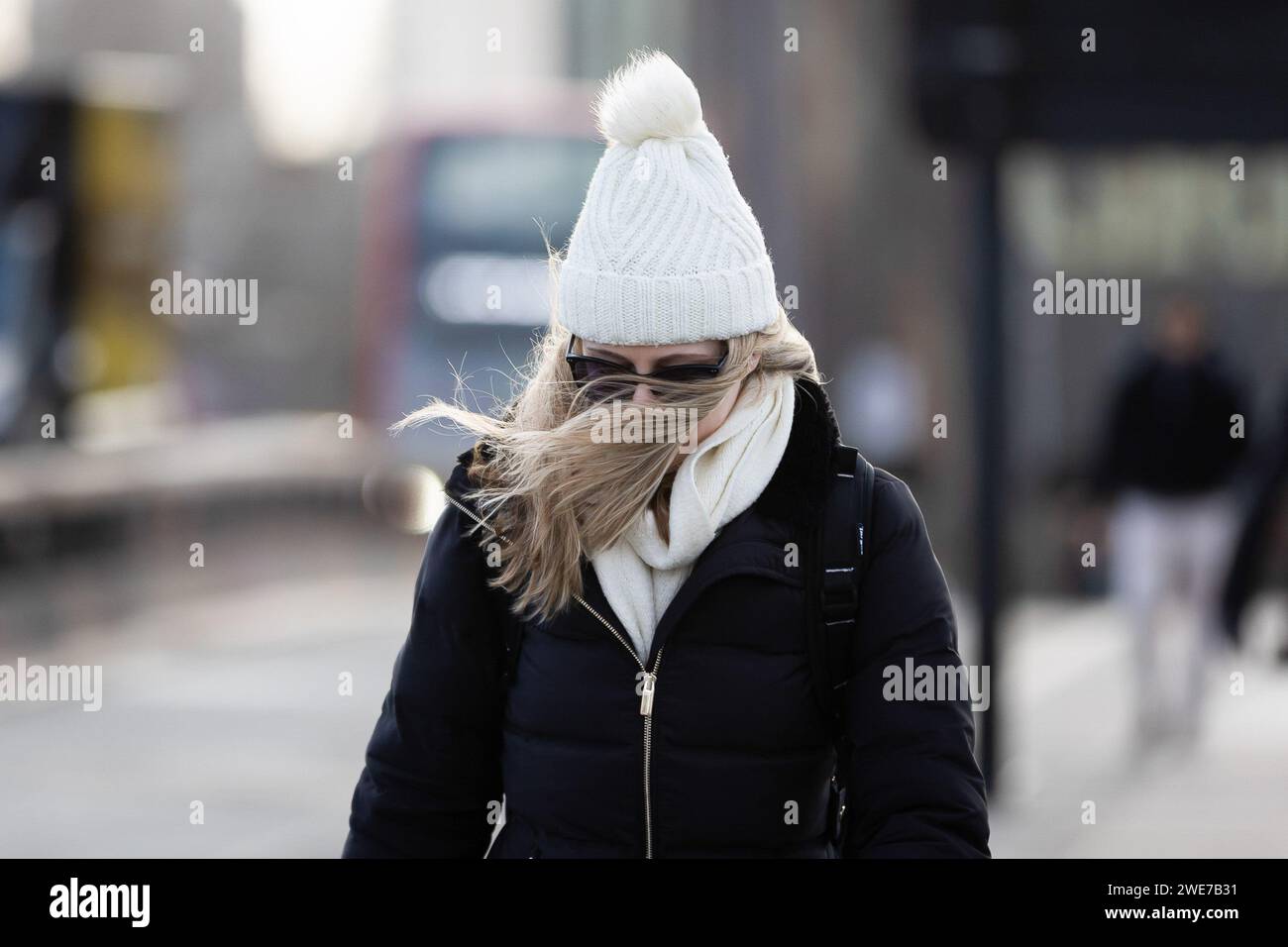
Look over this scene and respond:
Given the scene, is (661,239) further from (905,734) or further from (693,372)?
(905,734)

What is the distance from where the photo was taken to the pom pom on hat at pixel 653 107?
2.24m

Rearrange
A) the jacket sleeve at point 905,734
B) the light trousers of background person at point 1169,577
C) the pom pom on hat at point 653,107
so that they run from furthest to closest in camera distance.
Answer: the light trousers of background person at point 1169,577
the pom pom on hat at point 653,107
the jacket sleeve at point 905,734

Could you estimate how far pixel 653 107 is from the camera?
2.23 metres

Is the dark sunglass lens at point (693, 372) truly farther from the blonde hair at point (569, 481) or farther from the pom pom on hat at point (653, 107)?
the pom pom on hat at point (653, 107)

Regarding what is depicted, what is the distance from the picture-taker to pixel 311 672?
30.6ft

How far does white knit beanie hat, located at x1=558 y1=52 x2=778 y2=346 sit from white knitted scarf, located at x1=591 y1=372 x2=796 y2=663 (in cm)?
14

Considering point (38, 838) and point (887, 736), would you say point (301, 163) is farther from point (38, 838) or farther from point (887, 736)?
point (887, 736)

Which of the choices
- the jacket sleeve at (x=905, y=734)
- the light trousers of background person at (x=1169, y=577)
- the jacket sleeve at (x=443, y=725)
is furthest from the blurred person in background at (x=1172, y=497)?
the jacket sleeve at (x=443, y=725)

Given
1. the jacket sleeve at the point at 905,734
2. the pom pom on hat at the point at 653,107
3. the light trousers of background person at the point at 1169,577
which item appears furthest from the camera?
the light trousers of background person at the point at 1169,577

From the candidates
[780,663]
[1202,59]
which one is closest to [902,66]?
[1202,59]

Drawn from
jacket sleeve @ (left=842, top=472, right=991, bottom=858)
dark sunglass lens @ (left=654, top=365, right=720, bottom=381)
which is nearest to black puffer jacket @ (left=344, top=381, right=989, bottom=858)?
jacket sleeve @ (left=842, top=472, right=991, bottom=858)

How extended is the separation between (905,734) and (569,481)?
49cm

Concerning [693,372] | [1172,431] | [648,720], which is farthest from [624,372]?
[1172,431]

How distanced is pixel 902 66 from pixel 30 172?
31.2 ft
